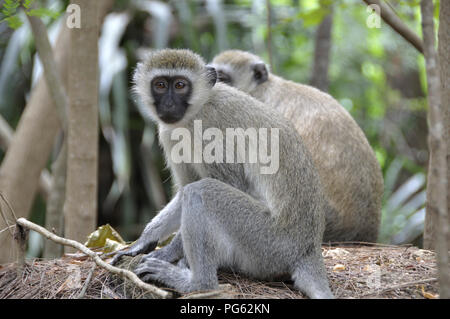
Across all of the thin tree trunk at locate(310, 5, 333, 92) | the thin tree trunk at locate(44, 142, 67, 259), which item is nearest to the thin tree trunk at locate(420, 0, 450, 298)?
the thin tree trunk at locate(44, 142, 67, 259)

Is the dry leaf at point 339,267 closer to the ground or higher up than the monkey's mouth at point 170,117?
closer to the ground

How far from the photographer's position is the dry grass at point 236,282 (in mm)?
3801

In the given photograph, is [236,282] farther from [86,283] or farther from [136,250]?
Result: [86,283]

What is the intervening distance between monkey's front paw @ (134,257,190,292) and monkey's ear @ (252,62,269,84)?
3.95 metres

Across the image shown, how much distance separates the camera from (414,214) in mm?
9281

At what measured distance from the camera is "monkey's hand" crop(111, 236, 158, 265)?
423cm

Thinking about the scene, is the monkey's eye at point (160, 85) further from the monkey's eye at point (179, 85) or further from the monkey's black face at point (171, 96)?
the monkey's eye at point (179, 85)

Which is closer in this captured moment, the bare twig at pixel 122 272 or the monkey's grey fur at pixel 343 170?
the bare twig at pixel 122 272

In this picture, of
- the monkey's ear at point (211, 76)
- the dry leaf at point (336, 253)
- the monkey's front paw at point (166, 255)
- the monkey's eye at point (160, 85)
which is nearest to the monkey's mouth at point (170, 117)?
the monkey's eye at point (160, 85)

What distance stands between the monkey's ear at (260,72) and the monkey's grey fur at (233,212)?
2.73 m

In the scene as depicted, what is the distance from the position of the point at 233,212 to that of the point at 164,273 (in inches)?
25.1

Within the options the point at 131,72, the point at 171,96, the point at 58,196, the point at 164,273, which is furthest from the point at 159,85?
the point at 131,72

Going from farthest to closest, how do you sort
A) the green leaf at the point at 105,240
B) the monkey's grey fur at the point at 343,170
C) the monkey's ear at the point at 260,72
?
the monkey's ear at the point at 260,72, the monkey's grey fur at the point at 343,170, the green leaf at the point at 105,240

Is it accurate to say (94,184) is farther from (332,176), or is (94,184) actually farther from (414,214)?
(414,214)
